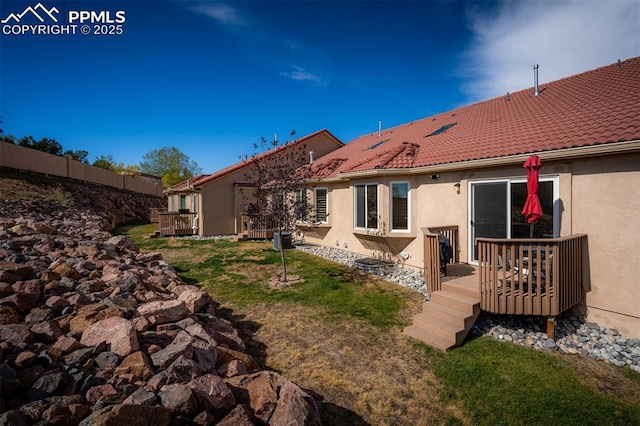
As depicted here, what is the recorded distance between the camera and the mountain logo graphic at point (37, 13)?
669 centimetres

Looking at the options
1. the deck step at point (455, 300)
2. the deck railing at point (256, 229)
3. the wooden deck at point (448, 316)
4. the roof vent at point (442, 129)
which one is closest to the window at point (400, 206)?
the wooden deck at point (448, 316)

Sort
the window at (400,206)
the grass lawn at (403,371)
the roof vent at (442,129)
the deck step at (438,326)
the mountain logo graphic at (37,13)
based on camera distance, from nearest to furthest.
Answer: the grass lawn at (403,371) → the deck step at (438,326) → the mountain logo graphic at (37,13) → the window at (400,206) → the roof vent at (442,129)

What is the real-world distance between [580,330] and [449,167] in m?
4.58

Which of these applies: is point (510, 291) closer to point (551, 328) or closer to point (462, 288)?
point (462, 288)

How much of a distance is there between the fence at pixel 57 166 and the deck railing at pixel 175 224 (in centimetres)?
1239

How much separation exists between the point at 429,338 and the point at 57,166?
1222 inches

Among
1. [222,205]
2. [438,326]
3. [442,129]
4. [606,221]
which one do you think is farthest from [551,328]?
[222,205]

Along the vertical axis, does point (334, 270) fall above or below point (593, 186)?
below

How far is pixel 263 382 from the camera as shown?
3.15m

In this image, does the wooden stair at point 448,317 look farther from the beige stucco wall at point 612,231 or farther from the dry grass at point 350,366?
the beige stucco wall at point 612,231

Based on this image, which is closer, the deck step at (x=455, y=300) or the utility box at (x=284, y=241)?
the deck step at (x=455, y=300)

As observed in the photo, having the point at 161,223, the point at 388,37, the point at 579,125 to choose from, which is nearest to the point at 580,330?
the point at 579,125

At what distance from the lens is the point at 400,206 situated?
940cm

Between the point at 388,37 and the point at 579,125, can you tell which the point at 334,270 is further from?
the point at 388,37
